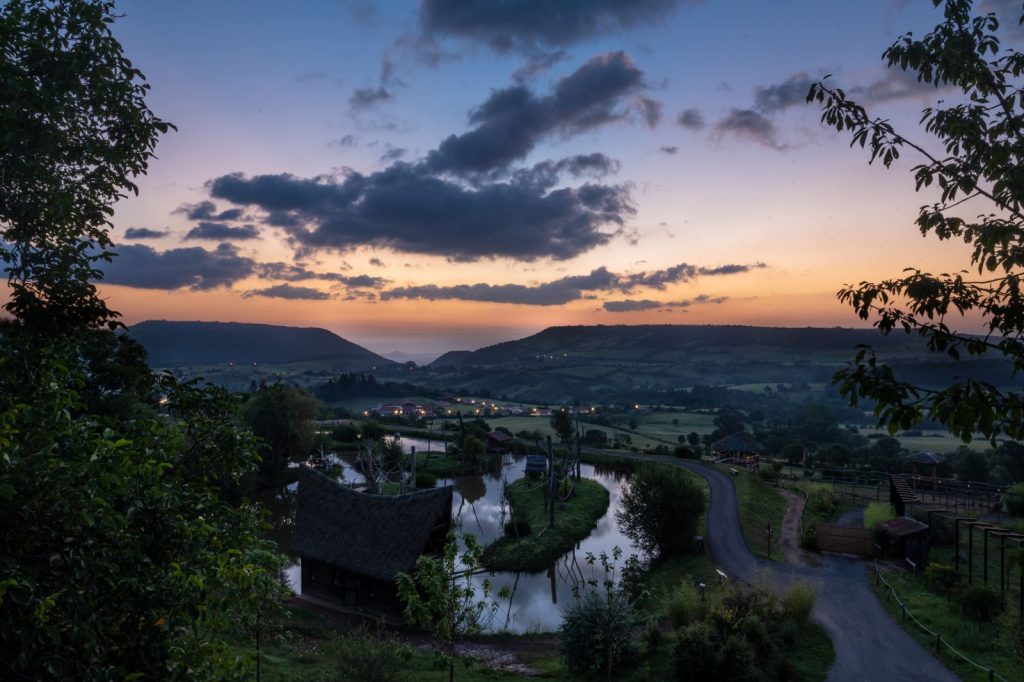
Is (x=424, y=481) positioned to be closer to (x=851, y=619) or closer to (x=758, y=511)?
(x=758, y=511)

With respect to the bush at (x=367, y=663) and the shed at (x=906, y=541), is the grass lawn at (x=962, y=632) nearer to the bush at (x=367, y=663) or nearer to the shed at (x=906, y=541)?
the shed at (x=906, y=541)

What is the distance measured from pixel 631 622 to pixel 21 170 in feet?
54.8

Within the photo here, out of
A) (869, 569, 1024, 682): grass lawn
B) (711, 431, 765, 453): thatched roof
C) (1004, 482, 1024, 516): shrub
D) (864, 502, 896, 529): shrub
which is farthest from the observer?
(711, 431, 765, 453): thatched roof

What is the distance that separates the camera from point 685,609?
18391 millimetres

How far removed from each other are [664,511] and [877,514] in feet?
45.1

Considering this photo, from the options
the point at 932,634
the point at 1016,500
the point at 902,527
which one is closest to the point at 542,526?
the point at 902,527

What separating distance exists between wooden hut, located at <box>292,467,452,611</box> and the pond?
1.94m

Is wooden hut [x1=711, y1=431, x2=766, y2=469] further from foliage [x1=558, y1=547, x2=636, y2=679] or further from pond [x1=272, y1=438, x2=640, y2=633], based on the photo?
foliage [x1=558, y1=547, x2=636, y2=679]

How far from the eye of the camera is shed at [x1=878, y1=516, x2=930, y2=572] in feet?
83.5

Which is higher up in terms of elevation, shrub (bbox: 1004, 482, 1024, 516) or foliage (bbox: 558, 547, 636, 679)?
foliage (bbox: 558, 547, 636, 679)

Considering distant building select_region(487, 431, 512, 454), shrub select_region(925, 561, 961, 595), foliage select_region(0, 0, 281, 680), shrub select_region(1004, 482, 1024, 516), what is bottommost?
distant building select_region(487, 431, 512, 454)

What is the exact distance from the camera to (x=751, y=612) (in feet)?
57.6

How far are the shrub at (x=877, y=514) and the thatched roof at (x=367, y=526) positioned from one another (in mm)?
23666

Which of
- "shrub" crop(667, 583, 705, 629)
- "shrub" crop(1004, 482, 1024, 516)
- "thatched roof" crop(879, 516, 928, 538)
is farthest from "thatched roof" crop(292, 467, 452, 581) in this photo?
"shrub" crop(1004, 482, 1024, 516)
